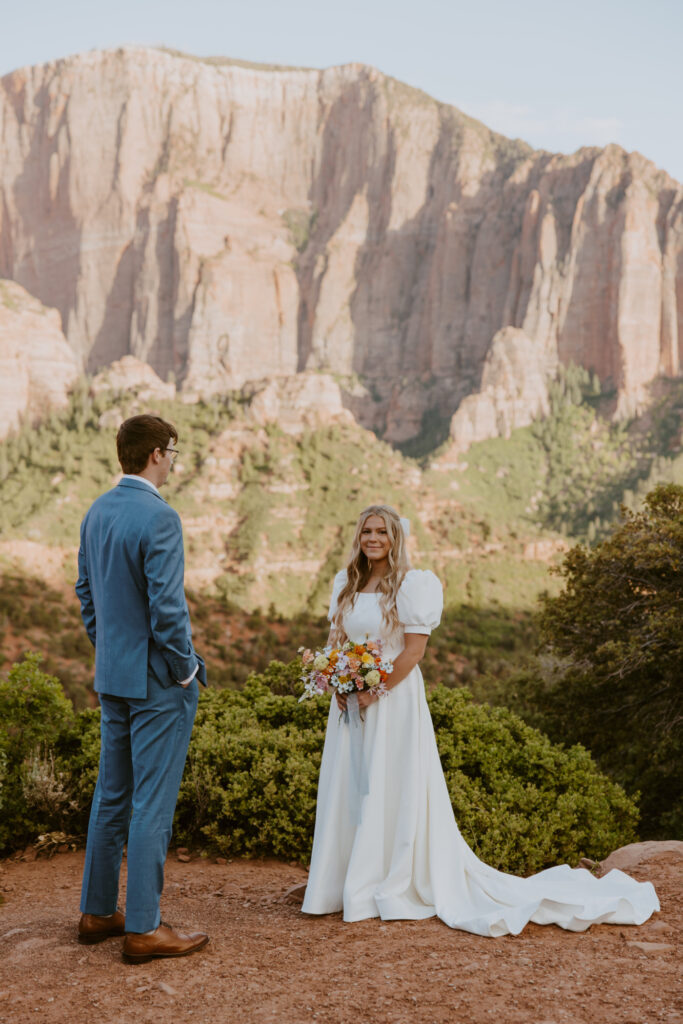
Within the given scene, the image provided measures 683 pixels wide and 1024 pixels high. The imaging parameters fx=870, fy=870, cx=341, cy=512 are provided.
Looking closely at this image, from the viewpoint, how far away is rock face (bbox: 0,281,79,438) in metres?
62.5

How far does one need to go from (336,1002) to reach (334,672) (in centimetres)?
161

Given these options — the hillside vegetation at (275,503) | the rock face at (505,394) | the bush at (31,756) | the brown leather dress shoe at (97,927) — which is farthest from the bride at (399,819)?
the rock face at (505,394)

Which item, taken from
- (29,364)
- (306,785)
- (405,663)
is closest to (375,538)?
(405,663)

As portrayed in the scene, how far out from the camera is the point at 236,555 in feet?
164

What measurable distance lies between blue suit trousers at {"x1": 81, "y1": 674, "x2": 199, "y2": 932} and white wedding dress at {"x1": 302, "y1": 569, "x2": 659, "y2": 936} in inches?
39.9

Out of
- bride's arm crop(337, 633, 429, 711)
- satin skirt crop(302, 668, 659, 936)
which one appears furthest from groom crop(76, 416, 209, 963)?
bride's arm crop(337, 633, 429, 711)

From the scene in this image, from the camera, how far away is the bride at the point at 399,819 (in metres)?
4.66

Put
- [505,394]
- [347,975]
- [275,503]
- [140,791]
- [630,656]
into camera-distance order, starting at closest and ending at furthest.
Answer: [347,975]
[140,791]
[630,656]
[275,503]
[505,394]

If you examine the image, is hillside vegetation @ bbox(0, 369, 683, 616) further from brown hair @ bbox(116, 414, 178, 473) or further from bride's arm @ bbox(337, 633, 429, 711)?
brown hair @ bbox(116, 414, 178, 473)

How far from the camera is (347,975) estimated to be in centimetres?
394

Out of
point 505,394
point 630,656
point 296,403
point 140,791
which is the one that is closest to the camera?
point 140,791

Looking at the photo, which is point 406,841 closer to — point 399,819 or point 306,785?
point 399,819

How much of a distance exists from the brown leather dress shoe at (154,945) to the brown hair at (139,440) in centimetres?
220

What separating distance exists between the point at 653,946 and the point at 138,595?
309cm
